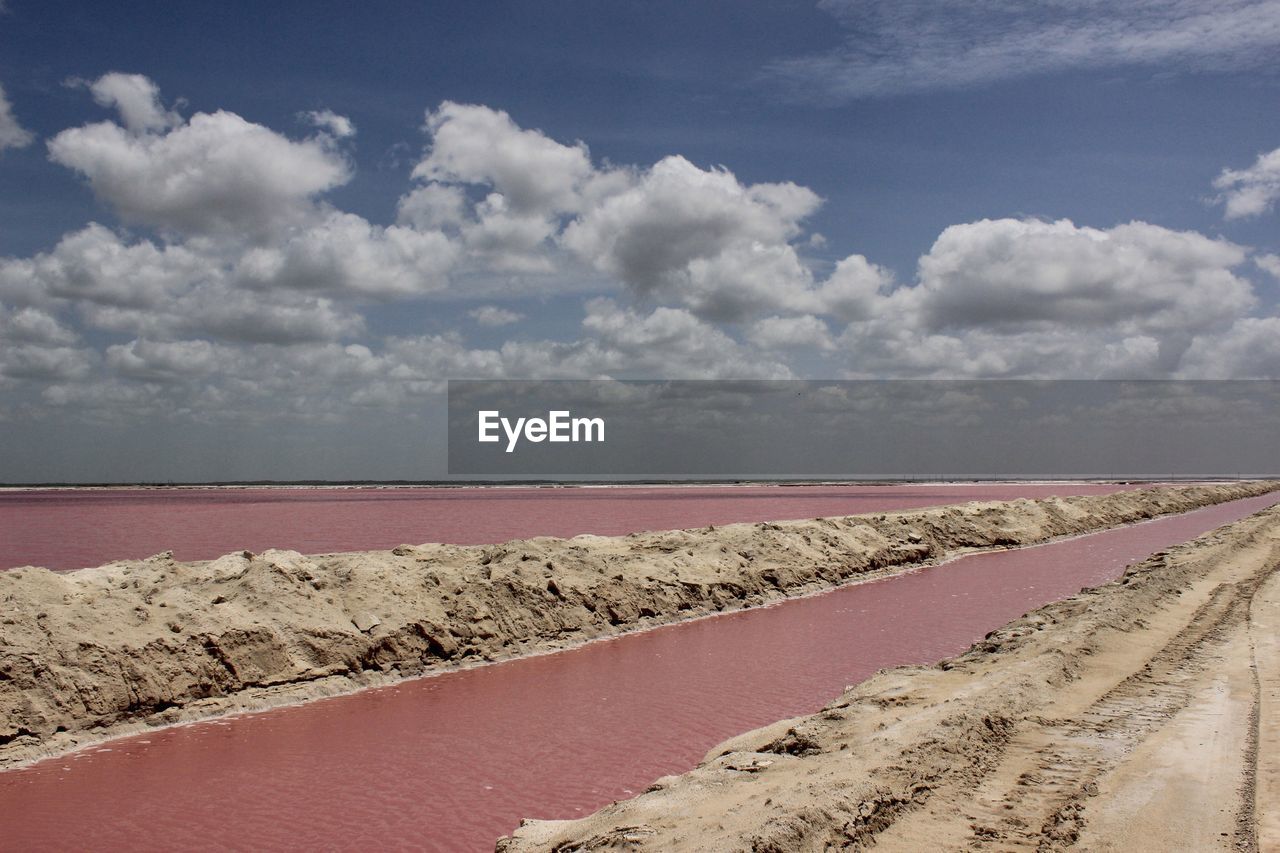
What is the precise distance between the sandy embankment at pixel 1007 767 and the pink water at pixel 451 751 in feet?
2.85

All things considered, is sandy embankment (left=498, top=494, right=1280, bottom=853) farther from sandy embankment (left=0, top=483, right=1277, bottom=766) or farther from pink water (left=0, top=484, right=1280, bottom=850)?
sandy embankment (left=0, top=483, right=1277, bottom=766)

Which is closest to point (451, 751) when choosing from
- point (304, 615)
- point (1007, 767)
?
point (304, 615)

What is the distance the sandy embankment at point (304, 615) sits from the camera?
791cm

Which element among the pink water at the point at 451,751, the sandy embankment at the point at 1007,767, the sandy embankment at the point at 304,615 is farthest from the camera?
the sandy embankment at the point at 304,615

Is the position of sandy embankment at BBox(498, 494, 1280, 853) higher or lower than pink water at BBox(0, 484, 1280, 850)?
higher

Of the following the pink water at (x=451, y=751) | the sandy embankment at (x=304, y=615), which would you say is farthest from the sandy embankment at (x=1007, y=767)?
the sandy embankment at (x=304, y=615)

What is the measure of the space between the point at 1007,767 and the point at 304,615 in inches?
290

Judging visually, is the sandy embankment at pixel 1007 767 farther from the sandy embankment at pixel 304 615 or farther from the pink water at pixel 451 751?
the sandy embankment at pixel 304 615

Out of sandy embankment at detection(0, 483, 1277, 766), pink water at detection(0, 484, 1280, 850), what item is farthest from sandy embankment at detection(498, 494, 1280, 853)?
sandy embankment at detection(0, 483, 1277, 766)

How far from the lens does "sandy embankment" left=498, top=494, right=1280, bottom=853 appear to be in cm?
443

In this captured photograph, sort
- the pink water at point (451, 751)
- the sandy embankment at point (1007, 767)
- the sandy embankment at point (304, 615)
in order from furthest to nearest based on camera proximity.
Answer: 1. the sandy embankment at point (304, 615)
2. the pink water at point (451, 751)
3. the sandy embankment at point (1007, 767)

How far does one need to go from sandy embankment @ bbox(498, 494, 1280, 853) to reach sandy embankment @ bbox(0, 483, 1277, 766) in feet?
15.9

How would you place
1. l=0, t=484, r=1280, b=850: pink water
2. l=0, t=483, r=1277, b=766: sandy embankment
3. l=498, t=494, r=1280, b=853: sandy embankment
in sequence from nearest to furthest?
l=498, t=494, r=1280, b=853: sandy embankment → l=0, t=484, r=1280, b=850: pink water → l=0, t=483, r=1277, b=766: sandy embankment

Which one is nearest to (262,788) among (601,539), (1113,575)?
(601,539)
